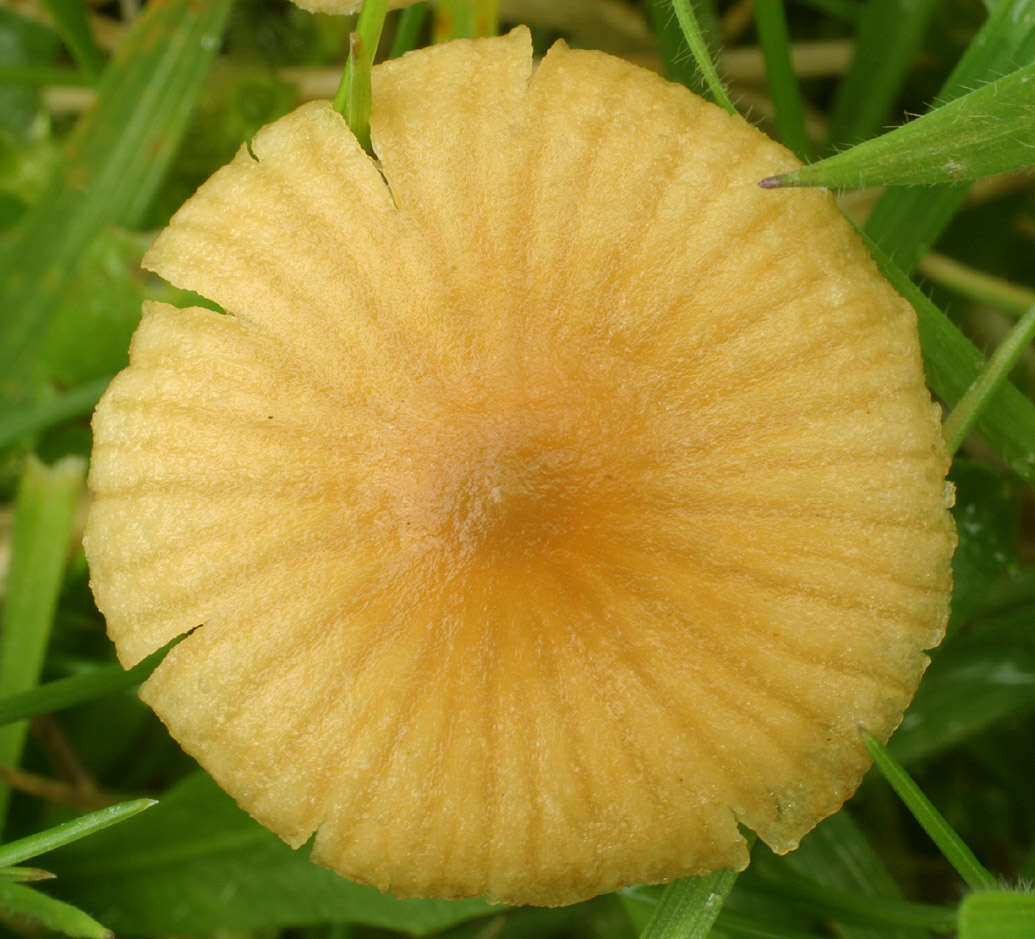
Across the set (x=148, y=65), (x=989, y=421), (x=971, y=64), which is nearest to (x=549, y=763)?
(x=989, y=421)

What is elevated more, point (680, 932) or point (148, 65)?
point (148, 65)

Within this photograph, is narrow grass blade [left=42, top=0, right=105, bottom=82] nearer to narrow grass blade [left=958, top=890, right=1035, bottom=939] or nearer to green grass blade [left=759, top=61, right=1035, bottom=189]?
green grass blade [left=759, top=61, right=1035, bottom=189]

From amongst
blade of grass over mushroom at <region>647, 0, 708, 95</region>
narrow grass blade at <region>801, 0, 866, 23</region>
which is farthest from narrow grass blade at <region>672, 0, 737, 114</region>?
narrow grass blade at <region>801, 0, 866, 23</region>

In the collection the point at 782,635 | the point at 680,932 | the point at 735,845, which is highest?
the point at 782,635

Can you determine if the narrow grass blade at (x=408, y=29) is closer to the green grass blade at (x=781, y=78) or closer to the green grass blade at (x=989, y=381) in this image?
the green grass blade at (x=781, y=78)

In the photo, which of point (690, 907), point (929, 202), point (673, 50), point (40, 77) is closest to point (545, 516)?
point (690, 907)

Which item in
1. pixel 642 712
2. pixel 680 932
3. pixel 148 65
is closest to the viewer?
pixel 642 712

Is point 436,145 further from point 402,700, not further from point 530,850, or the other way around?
point 530,850
